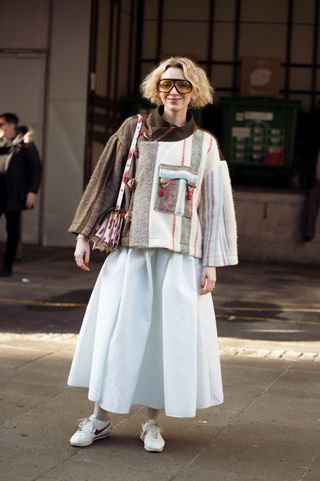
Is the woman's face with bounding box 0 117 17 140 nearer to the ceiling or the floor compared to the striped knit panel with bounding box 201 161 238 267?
nearer to the ceiling

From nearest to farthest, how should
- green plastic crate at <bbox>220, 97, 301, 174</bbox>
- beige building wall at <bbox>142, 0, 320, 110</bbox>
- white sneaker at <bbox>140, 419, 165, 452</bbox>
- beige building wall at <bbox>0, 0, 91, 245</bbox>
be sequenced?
white sneaker at <bbox>140, 419, 165, 452</bbox>, beige building wall at <bbox>0, 0, 91, 245</bbox>, green plastic crate at <bbox>220, 97, 301, 174</bbox>, beige building wall at <bbox>142, 0, 320, 110</bbox>

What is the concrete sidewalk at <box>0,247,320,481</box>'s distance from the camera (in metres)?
5.01

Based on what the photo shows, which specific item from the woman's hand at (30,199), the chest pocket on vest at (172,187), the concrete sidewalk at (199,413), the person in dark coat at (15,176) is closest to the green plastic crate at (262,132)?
the person in dark coat at (15,176)

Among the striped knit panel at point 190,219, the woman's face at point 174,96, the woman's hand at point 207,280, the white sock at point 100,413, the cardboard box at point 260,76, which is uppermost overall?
the cardboard box at point 260,76

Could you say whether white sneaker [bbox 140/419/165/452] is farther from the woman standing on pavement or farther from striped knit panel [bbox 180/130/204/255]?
striped knit panel [bbox 180/130/204/255]

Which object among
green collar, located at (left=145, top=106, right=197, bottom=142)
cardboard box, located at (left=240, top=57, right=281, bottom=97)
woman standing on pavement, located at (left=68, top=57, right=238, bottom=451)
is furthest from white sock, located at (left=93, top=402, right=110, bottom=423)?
cardboard box, located at (left=240, top=57, right=281, bottom=97)

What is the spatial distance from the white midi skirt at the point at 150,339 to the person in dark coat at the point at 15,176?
7012mm

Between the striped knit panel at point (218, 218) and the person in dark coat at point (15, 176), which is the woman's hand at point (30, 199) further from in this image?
the striped knit panel at point (218, 218)

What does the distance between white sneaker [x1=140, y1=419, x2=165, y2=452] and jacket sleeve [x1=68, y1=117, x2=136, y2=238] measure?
967 mm

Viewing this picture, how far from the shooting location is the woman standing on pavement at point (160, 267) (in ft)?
17.0

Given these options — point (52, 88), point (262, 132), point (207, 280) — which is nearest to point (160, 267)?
point (207, 280)

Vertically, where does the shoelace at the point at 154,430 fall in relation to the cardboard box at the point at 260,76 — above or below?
below

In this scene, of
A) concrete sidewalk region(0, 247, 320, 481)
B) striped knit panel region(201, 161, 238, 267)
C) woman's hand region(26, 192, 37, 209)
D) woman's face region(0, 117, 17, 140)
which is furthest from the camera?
woman's face region(0, 117, 17, 140)

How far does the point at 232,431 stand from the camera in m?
5.76
